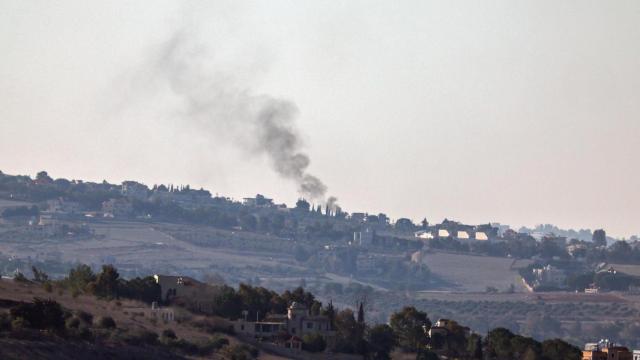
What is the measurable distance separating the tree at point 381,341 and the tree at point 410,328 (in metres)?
0.84

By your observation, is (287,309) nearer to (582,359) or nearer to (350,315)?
(350,315)

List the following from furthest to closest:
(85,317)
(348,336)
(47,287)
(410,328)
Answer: (410,328) < (348,336) < (47,287) < (85,317)

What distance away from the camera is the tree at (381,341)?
4227 inches

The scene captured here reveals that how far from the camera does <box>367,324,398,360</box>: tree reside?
107 metres

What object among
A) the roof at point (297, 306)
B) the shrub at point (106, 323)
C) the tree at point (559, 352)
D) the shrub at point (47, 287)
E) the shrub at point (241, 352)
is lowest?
the shrub at point (241, 352)

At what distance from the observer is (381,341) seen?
111 meters

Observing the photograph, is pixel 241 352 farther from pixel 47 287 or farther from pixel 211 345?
pixel 47 287

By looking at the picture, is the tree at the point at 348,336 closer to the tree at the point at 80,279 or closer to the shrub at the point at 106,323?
the tree at the point at 80,279

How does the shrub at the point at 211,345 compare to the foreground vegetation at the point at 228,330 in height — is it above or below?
below

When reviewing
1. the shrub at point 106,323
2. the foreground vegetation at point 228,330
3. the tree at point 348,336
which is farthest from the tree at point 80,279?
the shrub at point 106,323

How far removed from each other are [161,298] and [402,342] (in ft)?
44.7

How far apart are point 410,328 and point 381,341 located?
7.35 m

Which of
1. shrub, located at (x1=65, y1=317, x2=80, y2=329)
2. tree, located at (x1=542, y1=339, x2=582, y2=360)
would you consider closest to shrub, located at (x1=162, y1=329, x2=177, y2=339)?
shrub, located at (x1=65, y1=317, x2=80, y2=329)

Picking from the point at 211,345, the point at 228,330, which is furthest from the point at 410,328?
the point at 211,345
